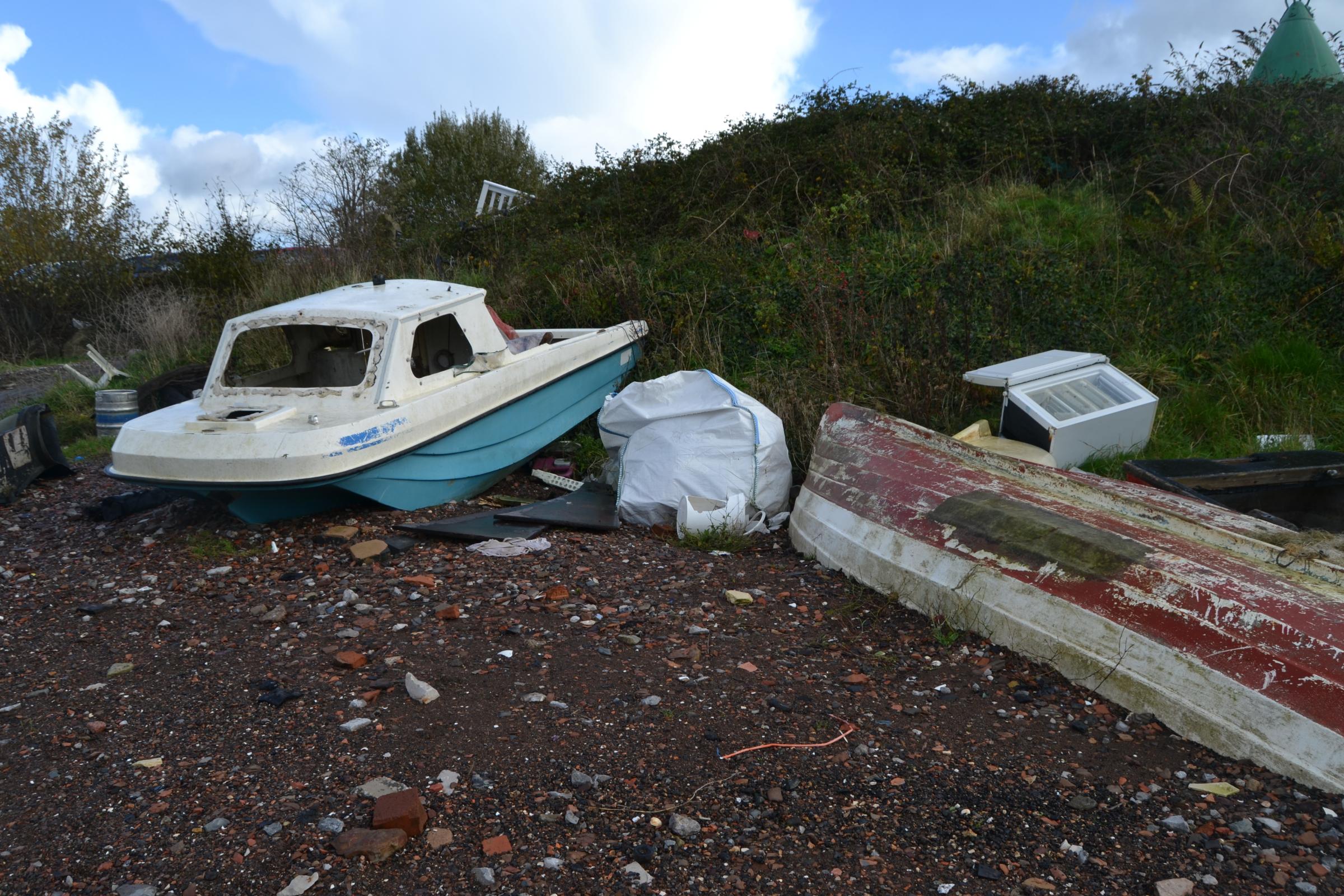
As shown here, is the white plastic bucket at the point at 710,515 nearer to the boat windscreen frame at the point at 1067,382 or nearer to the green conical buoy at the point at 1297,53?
the boat windscreen frame at the point at 1067,382

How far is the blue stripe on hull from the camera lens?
545 cm

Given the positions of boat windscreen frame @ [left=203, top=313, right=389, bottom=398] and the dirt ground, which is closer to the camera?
boat windscreen frame @ [left=203, top=313, right=389, bottom=398]

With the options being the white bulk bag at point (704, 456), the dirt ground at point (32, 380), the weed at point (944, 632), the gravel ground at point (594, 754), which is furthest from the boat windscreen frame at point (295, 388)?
the dirt ground at point (32, 380)

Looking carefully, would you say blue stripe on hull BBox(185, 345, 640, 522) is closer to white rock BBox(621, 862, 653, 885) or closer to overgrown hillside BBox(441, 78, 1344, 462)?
overgrown hillside BBox(441, 78, 1344, 462)

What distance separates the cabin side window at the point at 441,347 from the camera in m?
6.53

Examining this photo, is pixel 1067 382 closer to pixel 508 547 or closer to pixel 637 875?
pixel 508 547

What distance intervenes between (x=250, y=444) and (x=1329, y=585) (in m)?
4.94

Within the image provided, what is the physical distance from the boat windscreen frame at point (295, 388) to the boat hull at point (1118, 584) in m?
2.83

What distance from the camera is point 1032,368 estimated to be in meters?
5.61

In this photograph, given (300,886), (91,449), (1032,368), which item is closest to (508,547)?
(300,886)

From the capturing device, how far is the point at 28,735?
3.31 m

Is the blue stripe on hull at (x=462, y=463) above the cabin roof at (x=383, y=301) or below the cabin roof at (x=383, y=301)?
below

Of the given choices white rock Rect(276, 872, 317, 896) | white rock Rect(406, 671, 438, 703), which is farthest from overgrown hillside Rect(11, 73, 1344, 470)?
white rock Rect(276, 872, 317, 896)

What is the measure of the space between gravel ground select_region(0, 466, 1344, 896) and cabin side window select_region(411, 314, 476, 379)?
2279mm
